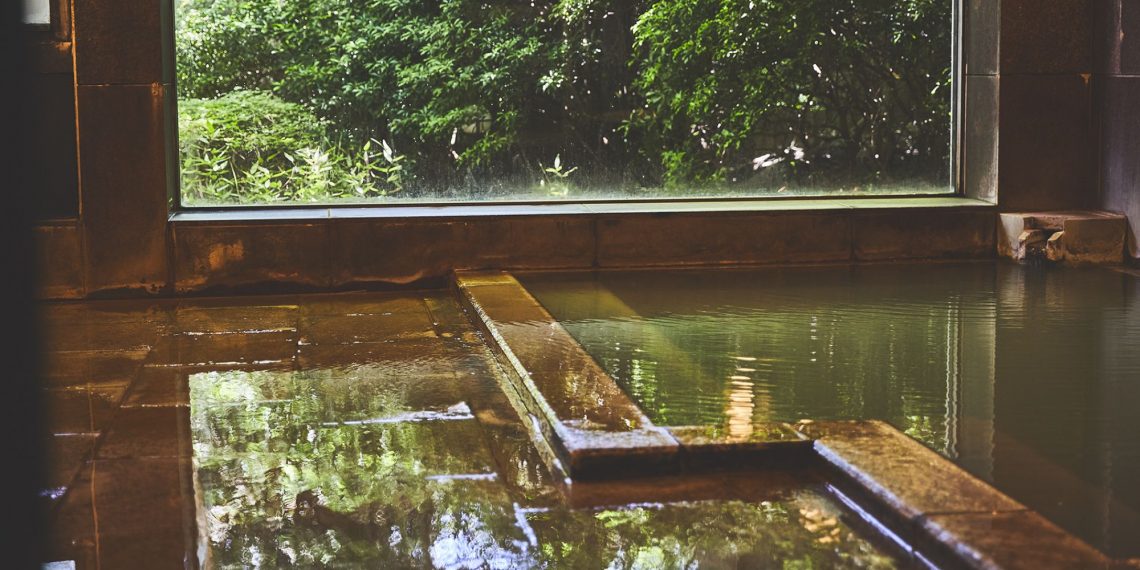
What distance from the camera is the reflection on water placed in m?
3.49

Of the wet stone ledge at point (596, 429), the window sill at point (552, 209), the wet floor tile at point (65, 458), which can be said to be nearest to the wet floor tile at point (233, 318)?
the window sill at point (552, 209)

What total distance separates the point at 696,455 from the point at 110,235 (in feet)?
18.6

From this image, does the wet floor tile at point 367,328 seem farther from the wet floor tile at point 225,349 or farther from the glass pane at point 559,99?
the glass pane at point 559,99

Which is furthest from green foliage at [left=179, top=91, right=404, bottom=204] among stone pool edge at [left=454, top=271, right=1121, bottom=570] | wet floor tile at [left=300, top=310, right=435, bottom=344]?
stone pool edge at [left=454, top=271, right=1121, bottom=570]

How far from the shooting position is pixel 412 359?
638cm

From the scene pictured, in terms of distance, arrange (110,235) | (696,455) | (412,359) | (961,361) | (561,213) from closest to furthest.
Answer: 1. (696,455)
2. (961,361)
3. (412,359)
4. (110,235)
5. (561,213)

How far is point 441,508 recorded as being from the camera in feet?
12.9

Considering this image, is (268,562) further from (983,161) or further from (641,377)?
(983,161)

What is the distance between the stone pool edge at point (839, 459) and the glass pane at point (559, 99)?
3.90 metres

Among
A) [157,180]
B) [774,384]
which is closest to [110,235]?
[157,180]

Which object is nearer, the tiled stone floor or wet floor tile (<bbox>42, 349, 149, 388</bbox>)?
the tiled stone floor

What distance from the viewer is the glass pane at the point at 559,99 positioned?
9398 mm

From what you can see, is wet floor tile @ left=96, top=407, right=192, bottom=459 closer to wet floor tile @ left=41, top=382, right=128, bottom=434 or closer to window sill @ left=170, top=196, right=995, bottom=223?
wet floor tile @ left=41, top=382, right=128, bottom=434

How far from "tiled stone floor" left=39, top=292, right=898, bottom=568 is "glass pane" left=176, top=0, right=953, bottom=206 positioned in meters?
3.14
